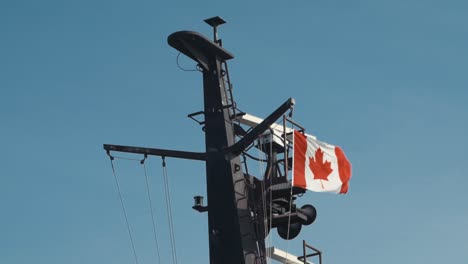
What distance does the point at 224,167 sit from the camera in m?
33.0

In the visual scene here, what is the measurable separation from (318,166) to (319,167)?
0.19ft

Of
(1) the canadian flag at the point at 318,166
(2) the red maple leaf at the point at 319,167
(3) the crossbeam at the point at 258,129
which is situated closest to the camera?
(3) the crossbeam at the point at 258,129

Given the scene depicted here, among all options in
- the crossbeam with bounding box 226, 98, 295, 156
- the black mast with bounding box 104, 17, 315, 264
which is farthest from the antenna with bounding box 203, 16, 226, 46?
the crossbeam with bounding box 226, 98, 295, 156

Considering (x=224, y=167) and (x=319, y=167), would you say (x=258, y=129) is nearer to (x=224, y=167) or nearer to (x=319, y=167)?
(x=224, y=167)

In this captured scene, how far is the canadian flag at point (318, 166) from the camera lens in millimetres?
33219

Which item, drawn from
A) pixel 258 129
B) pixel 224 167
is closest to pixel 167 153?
pixel 224 167

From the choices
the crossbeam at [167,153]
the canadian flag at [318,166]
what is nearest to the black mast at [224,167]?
the crossbeam at [167,153]

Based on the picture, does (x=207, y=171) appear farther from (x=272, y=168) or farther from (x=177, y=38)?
(x=177, y=38)

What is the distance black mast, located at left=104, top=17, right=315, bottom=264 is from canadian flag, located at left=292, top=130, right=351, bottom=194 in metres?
1.23

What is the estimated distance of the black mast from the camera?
32250mm

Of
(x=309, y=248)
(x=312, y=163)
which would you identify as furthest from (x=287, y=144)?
(x=309, y=248)

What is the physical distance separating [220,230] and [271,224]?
5.70ft

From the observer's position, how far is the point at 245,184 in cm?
3331

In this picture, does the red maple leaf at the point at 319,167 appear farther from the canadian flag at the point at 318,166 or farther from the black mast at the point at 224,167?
the black mast at the point at 224,167
